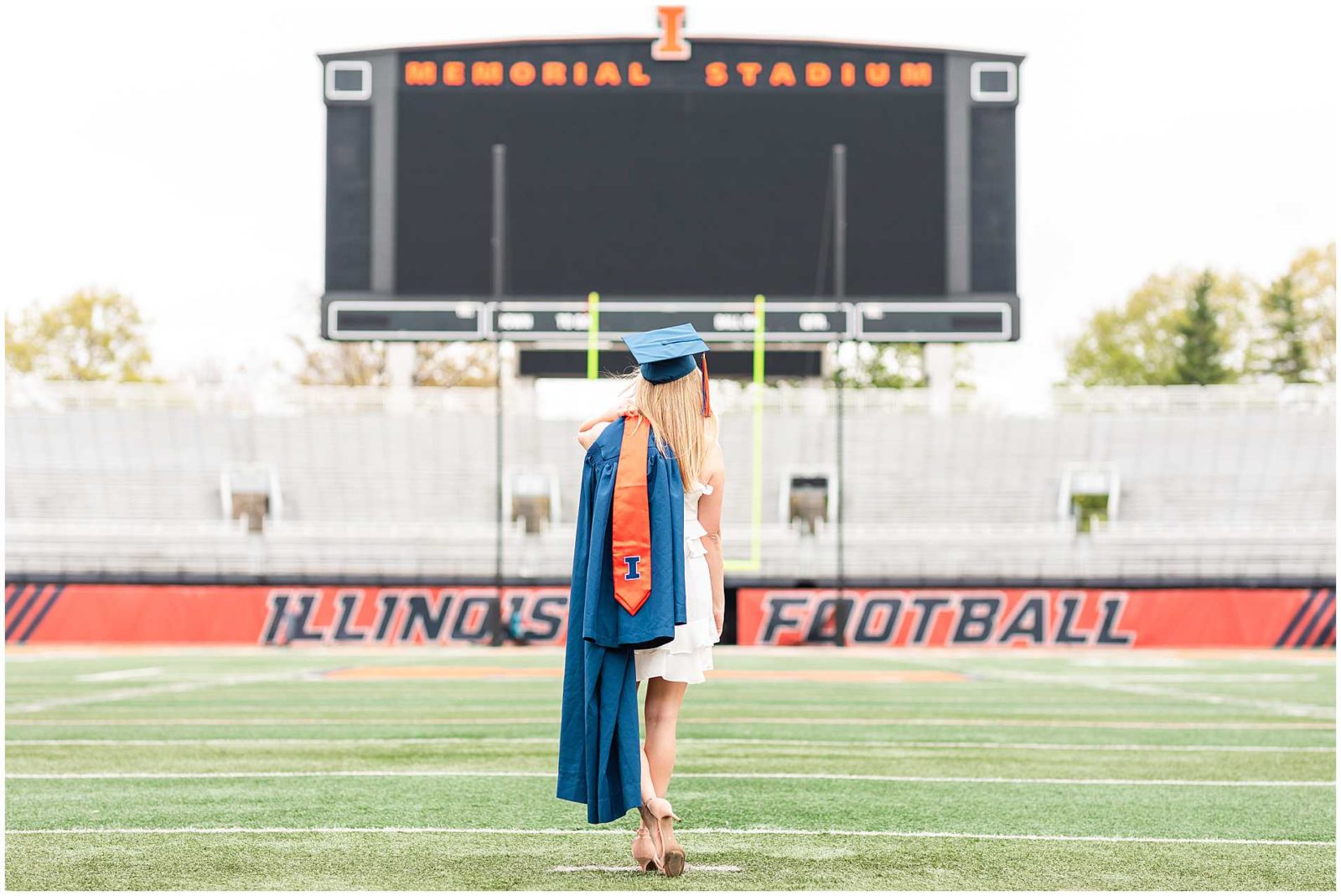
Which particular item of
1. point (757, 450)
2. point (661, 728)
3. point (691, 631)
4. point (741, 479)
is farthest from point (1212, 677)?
point (741, 479)

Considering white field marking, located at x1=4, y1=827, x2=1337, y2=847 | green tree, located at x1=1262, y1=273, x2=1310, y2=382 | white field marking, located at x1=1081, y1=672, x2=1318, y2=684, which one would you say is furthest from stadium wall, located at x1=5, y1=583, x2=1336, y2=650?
green tree, located at x1=1262, y1=273, x2=1310, y2=382

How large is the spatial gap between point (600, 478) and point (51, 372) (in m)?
45.8

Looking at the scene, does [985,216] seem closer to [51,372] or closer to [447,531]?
[447,531]

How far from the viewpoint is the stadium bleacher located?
25906 millimetres

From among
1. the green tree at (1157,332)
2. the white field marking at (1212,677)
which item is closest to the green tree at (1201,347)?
the green tree at (1157,332)

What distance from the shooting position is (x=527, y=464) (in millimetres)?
28562

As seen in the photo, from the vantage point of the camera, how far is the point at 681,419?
13.6ft

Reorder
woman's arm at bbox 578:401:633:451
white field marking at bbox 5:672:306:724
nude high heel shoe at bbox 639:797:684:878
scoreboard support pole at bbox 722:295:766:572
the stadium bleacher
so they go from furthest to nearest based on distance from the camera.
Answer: the stadium bleacher < scoreboard support pole at bbox 722:295:766:572 < white field marking at bbox 5:672:306:724 < woman's arm at bbox 578:401:633:451 < nude high heel shoe at bbox 639:797:684:878

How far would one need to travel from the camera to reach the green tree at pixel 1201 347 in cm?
4588

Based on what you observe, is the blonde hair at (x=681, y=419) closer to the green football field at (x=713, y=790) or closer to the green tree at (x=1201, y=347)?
Answer: the green football field at (x=713, y=790)

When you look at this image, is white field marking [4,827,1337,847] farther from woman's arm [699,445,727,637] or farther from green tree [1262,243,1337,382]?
green tree [1262,243,1337,382]

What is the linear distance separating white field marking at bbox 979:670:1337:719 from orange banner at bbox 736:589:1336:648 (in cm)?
725

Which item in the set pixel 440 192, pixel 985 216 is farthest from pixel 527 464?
pixel 985 216

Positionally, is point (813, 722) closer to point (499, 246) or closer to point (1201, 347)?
point (499, 246)
